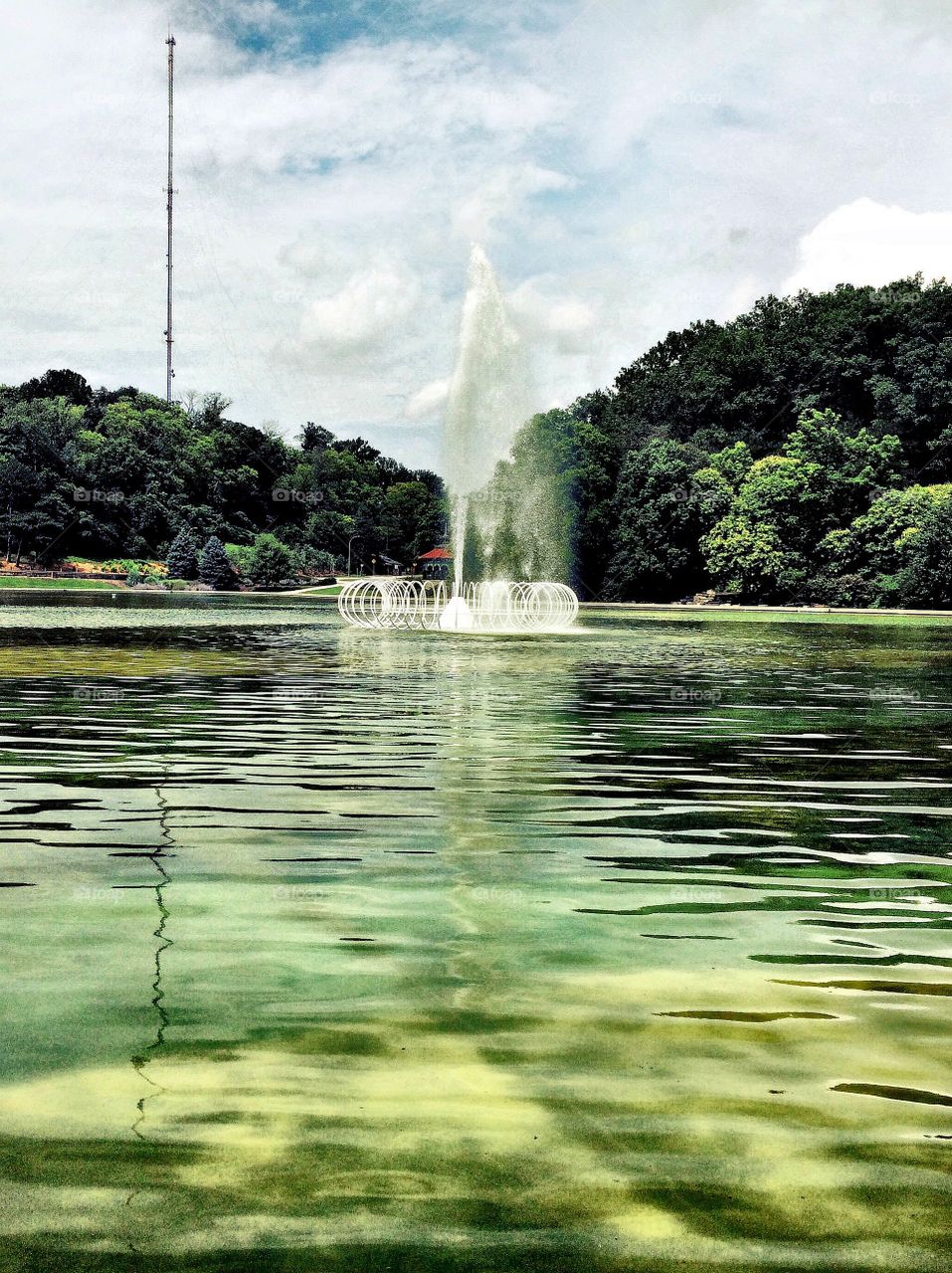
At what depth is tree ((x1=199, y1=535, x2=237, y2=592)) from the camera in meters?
79.9

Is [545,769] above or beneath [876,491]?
beneath

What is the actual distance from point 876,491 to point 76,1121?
6567 centimetres

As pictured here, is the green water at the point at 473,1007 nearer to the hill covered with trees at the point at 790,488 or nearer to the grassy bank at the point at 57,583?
the hill covered with trees at the point at 790,488

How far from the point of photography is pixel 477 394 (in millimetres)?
38562

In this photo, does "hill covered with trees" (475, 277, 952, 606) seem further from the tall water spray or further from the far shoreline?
the tall water spray

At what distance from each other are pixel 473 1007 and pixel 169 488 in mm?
102997

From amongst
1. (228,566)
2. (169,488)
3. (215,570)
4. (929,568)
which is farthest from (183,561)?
(929,568)

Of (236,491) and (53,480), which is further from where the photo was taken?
(236,491)

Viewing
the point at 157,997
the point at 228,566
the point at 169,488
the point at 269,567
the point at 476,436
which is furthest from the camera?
the point at 169,488

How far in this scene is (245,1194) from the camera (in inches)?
129

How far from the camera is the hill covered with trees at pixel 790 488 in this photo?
63.1m

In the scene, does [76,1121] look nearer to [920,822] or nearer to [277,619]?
[920,822]

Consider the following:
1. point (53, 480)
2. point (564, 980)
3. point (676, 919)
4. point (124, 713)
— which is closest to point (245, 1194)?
point (564, 980)

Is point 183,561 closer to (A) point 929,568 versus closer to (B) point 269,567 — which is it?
(B) point 269,567
